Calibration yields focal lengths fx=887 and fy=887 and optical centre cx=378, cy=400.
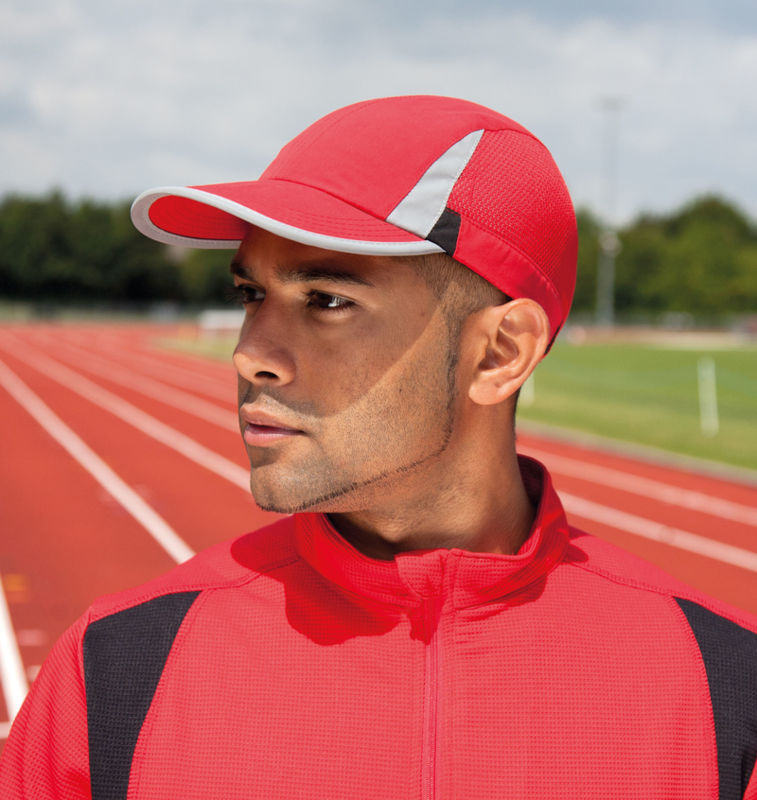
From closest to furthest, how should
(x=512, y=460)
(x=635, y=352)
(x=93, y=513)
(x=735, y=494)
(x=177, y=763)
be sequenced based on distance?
1. (x=177, y=763)
2. (x=512, y=460)
3. (x=93, y=513)
4. (x=735, y=494)
5. (x=635, y=352)

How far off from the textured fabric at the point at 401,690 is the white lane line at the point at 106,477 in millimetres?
5794

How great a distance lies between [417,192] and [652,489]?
9420 millimetres

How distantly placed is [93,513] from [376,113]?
26.9 feet

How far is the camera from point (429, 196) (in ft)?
4.30

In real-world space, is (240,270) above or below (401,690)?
above

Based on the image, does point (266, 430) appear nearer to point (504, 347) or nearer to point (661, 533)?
point (504, 347)

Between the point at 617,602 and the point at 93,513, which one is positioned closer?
the point at 617,602

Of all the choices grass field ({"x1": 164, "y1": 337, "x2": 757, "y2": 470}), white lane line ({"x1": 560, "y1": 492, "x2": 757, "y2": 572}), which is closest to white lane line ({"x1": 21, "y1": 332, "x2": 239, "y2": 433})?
white lane line ({"x1": 560, "y1": 492, "x2": 757, "y2": 572})

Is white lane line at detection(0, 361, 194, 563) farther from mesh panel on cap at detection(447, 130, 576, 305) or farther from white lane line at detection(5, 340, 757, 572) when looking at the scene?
mesh panel on cap at detection(447, 130, 576, 305)

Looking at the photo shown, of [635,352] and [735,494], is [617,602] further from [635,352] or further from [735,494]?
[635,352]

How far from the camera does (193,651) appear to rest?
1.37m

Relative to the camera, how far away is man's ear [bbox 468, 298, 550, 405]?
4.65ft

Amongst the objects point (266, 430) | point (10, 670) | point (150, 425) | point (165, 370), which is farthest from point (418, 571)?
point (165, 370)

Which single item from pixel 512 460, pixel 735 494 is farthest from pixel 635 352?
pixel 512 460
